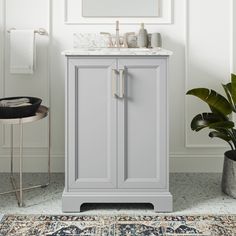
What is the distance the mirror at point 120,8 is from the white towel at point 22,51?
1.56 ft

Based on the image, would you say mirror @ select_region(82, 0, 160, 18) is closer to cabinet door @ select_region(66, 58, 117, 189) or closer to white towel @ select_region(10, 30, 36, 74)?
white towel @ select_region(10, 30, 36, 74)

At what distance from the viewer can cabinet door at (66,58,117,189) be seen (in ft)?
8.53

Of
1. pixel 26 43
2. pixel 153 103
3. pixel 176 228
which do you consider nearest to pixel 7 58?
pixel 26 43

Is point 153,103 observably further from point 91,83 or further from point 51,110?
point 51,110

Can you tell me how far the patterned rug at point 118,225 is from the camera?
2328 mm

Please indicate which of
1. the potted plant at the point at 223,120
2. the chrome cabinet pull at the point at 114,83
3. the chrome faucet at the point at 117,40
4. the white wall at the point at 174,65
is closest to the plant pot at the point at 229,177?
the potted plant at the point at 223,120

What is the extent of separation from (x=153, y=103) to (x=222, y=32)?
3.69 ft

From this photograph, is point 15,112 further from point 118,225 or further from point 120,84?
point 118,225

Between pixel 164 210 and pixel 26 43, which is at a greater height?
pixel 26 43

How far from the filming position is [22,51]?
10.5 ft

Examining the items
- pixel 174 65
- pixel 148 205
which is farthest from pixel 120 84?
pixel 174 65

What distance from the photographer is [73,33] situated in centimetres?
334

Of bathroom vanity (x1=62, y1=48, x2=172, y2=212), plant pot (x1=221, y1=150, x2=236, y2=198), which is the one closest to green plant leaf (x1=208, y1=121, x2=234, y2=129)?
plant pot (x1=221, y1=150, x2=236, y2=198)

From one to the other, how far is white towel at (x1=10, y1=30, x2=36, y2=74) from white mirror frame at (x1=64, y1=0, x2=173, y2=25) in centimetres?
34
